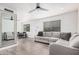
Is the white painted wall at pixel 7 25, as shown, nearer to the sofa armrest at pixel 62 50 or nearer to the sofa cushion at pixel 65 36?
the sofa armrest at pixel 62 50

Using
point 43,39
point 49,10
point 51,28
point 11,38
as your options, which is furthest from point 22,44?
point 49,10

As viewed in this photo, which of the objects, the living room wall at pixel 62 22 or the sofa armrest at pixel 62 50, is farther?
the living room wall at pixel 62 22

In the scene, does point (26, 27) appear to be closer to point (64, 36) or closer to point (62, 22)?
point (62, 22)

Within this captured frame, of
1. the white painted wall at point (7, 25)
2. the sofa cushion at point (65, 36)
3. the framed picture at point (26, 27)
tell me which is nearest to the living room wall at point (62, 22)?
the framed picture at point (26, 27)

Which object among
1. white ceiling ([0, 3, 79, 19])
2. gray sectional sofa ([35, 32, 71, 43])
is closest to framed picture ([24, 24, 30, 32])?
white ceiling ([0, 3, 79, 19])

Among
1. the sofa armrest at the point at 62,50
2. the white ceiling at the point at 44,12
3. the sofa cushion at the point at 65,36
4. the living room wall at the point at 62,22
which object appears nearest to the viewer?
the sofa armrest at the point at 62,50

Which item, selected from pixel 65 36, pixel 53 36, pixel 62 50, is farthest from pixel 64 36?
Result: pixel 62 50

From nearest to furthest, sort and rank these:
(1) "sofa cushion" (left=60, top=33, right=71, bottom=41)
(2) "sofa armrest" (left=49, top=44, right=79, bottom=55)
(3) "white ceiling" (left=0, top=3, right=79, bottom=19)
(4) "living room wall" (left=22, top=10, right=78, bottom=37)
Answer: (2) "sofa armrest" (left=49, top=44, right=79, bottom=55), (3) "white ceiling" (left=0, top=3, right=79, bottom=19), (4) "living room wall" (left=22, top=10, right=78, bottom=37), (1) "sofa cushion" (left=60, top=33, right=71, bottom=41)

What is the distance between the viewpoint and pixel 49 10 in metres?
2.93

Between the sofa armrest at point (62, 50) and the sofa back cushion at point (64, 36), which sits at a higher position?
the sofa back cushion at point (64, 36)

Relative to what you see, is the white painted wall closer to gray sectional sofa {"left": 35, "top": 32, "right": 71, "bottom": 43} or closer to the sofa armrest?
gray sectional sofa {"left": 35, "top": 32, "right": 71, "bottom": 43}

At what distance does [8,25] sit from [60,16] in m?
2.13
